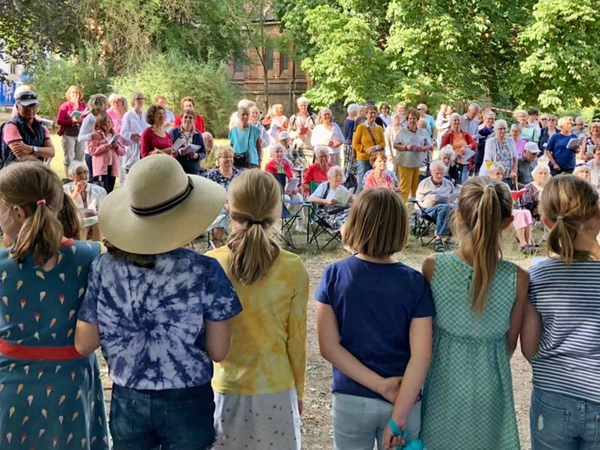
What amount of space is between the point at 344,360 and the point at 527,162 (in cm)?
1081

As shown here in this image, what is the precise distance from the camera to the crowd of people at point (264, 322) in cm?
239

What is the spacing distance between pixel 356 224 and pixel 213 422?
2.90 feet

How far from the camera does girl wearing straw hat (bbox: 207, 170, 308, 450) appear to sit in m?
2.64

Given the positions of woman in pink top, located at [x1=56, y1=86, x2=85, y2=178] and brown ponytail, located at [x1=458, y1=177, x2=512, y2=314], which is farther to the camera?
woman in pink top, located at [x1=56, y1=86, x2=85, y2=178]

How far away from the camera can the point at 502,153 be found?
1140 cm

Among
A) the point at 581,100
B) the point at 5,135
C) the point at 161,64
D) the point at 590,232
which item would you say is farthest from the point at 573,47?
the point at 590,232

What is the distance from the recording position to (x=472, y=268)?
2648 millimetres

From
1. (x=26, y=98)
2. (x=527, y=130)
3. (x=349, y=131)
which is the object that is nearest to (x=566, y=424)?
(x=26, y=98)

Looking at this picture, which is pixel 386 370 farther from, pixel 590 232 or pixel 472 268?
pixel 590 232

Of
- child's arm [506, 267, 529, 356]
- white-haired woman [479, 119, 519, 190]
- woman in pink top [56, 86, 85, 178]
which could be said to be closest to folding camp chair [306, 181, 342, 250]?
white-haired woman [479, 119, 519, 190]

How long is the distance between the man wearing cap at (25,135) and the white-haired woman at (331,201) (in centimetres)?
354

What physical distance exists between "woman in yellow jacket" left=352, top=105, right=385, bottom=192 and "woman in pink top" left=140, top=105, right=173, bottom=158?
140 inches

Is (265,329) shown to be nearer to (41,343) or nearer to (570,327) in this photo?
(41,343)

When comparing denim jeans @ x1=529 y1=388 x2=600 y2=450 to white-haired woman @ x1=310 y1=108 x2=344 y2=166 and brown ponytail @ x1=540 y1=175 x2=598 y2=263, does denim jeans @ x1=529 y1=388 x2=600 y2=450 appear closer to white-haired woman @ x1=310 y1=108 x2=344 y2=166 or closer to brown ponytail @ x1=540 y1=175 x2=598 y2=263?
brown ponytail @ x1=540 y1=175 x2=598 y2=263
